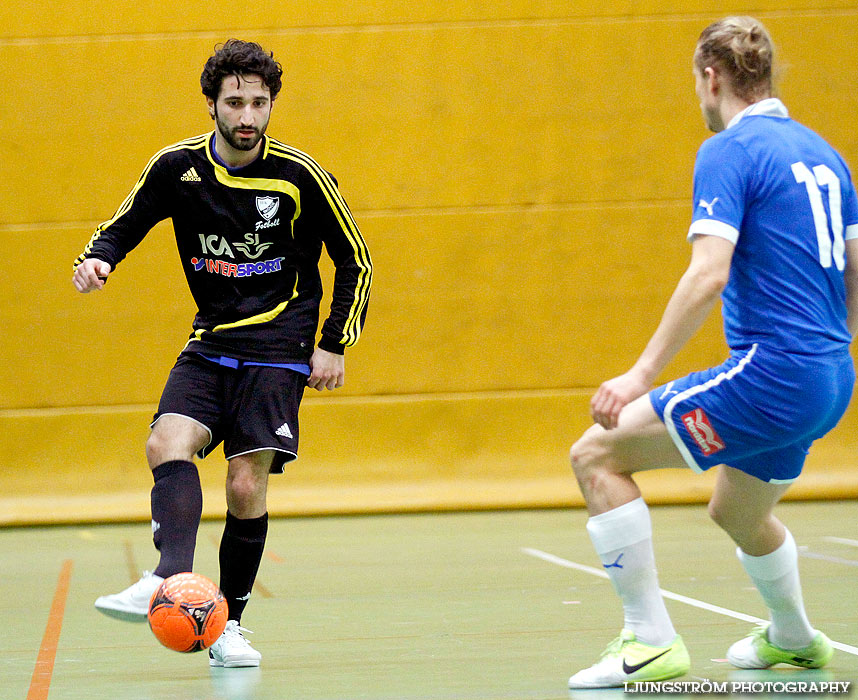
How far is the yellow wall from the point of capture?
25.2 feet

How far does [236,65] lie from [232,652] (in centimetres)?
181

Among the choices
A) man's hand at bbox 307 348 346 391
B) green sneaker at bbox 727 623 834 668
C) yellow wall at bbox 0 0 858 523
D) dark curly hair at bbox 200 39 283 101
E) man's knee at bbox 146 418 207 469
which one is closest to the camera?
green sneaker at bbox 727 623 834 668

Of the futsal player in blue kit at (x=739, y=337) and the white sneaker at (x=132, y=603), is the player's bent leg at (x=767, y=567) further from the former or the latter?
the white sneaker at (x=132, y=603)

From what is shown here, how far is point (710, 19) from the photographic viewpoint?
25.8ft

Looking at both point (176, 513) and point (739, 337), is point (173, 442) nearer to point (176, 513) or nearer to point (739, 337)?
point (176, 513)

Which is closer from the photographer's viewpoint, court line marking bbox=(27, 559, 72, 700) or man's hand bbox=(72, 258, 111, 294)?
court line marking bbox=(27, 559, 72, 700)

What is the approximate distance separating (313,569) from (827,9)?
5.19 meters

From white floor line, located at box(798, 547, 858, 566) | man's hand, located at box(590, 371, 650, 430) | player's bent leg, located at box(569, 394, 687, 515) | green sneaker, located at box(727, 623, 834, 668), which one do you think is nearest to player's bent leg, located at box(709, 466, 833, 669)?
green sneaker, located at box(727, 623, 834, 668)

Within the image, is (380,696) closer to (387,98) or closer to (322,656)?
(322,656)

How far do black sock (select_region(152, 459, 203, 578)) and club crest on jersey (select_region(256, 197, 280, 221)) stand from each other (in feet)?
2.72

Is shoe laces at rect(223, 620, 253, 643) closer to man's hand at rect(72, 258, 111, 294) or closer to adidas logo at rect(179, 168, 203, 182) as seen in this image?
man's hand at rect(72, 258, 111, 294)

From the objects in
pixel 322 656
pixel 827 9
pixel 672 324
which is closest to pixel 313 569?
pixel 322 656

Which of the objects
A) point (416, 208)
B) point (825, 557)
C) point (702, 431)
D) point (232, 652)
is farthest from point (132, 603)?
point (416, 208)

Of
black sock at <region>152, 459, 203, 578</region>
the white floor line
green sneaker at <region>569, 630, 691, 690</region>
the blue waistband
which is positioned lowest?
the white floor line
